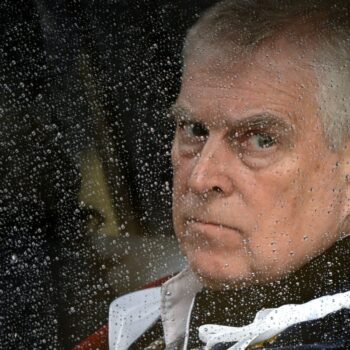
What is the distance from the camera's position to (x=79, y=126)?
1052 mm

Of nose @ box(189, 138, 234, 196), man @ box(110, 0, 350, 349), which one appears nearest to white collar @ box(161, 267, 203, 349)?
man @ box(110, 0, 350, 349)

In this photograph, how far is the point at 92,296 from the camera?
108 centimetres

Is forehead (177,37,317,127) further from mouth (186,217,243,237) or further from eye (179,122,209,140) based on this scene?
mouth (186,217,243,237)

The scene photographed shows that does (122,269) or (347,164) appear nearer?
(347,164)

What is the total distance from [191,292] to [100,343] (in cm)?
15

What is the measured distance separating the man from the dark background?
41 mm

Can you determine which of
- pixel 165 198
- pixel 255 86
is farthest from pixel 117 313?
pixel 255 86

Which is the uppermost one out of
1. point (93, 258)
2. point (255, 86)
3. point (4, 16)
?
point (4, 16)

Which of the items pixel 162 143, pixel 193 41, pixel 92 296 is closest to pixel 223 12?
pixel 193 41

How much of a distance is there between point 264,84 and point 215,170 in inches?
4.3

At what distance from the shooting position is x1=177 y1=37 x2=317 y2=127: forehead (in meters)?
0.94

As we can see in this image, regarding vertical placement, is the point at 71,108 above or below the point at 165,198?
above

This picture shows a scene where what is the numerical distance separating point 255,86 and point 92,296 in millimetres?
343

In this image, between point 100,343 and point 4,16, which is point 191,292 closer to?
point 100,343
